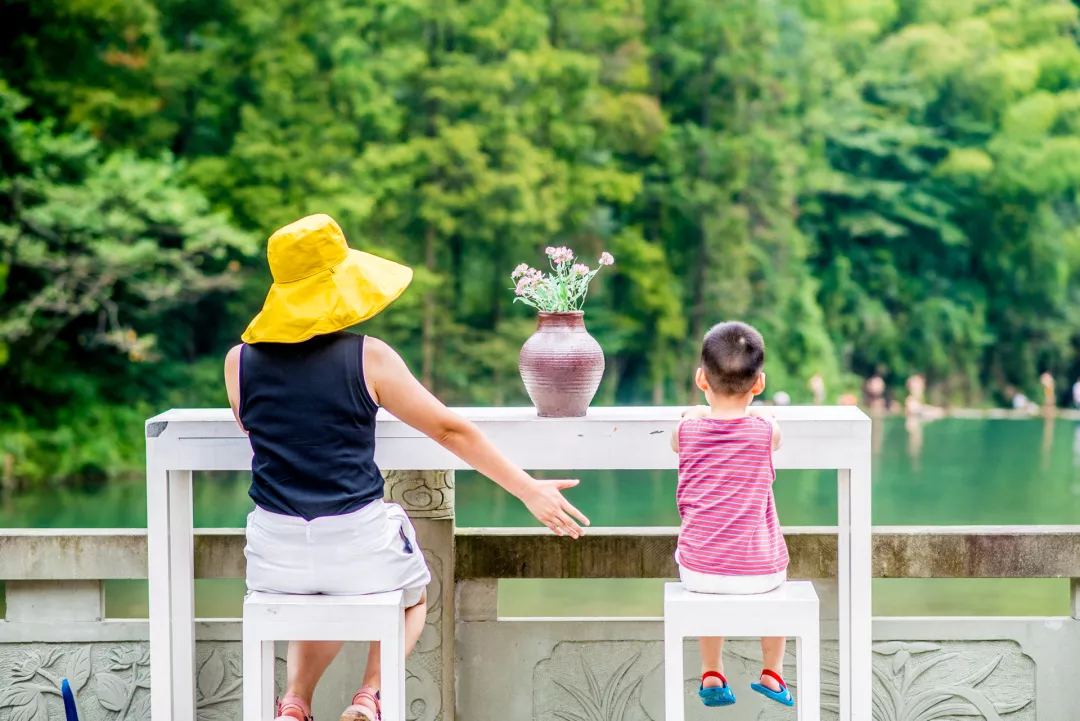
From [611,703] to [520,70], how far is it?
12.3 metres

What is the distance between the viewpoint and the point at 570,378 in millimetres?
2287

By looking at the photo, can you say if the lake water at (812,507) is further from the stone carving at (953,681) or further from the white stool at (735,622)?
the white stool at (735,622)

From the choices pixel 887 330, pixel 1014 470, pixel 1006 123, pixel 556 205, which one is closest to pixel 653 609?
pixel 1014 470

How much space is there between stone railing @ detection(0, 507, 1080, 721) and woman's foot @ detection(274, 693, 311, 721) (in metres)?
0.38

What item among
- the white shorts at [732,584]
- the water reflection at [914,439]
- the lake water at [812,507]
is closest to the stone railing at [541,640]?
the white shorts at [732,584]

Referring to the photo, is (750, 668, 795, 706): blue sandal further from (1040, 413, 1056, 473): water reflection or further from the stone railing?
(1040, 413, 1056, 473): water reflection

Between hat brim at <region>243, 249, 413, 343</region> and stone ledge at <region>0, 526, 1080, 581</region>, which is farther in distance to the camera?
stone ledge at <region>0, 526, 1080, 581</region>

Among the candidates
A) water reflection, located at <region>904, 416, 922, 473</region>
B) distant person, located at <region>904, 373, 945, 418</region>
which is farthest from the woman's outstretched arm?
distant person, located at <region>904, 373, 945, 418</region>

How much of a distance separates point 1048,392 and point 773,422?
55.2 ft

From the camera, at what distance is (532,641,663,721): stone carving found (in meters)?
2.53

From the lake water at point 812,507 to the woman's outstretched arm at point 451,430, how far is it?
577 centimetres

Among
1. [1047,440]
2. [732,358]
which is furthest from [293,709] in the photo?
[1047,440]

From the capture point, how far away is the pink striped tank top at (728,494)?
211cm

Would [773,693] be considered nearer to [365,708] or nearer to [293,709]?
[365,708]
